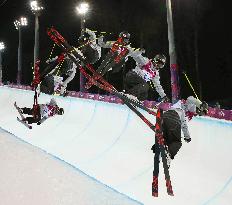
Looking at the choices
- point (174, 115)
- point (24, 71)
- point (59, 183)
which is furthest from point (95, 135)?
point (24, 71)

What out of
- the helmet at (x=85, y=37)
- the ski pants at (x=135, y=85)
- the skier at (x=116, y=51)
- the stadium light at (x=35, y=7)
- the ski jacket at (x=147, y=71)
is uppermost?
the stadium light at (x=35, y=7)

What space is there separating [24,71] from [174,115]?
4970cm

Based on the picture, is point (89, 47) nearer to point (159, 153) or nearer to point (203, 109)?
point (203, 109)

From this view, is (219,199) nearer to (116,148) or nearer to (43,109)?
(116,148)

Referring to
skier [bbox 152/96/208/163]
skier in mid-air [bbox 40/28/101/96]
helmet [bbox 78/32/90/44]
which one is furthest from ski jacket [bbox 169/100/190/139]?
helmet [bbox 78/32/90/44]

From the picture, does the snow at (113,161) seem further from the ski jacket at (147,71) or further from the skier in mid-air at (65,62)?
the skier in mid-air at (65,62)

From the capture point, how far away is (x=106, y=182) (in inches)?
253

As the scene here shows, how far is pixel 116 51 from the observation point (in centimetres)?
727

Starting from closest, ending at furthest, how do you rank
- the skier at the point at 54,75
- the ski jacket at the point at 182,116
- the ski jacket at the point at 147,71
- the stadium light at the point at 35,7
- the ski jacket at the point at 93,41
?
the ski jacket at the point at 182,116, the ski jacket at the point at 147,71, the ski jacket at the point at 93,41, the skier at the point at 54,75, the stadium light at the point at 35,7

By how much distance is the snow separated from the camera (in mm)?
4867

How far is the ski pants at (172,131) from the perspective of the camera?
528 centimetres

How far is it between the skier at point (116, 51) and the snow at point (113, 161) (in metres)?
1.27

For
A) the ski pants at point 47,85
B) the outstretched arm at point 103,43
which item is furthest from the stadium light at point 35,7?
the outstretched arm at point 103,43

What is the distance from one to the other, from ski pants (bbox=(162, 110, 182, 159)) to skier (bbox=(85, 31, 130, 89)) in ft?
7.57
